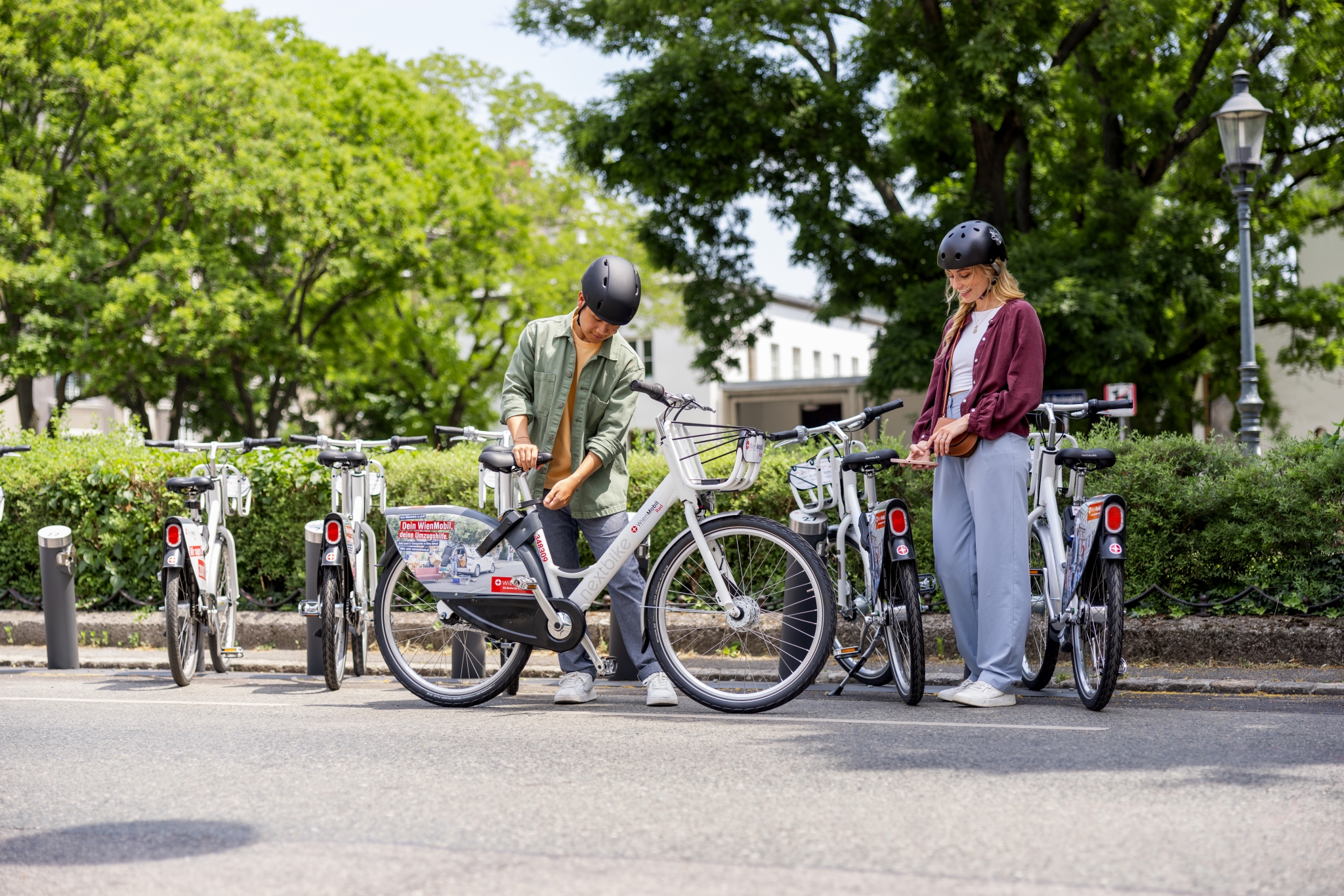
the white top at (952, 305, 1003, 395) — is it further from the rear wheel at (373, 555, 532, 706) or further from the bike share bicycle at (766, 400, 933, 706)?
the rear wheel at (373, 555, 532, 706)

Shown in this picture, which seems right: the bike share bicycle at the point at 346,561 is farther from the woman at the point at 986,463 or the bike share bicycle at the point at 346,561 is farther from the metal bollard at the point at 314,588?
the woman at the point at 986,463

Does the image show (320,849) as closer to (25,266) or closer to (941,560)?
(941,560)

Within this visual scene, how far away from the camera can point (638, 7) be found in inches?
819

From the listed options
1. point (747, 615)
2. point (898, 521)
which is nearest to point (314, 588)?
point (747, 615)

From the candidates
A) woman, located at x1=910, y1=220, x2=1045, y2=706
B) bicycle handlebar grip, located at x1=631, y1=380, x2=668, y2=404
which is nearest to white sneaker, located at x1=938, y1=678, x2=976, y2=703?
woman, located at x1=910, y1=220, x2=1045, y2=706

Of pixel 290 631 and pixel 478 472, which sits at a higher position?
pixel 478 472

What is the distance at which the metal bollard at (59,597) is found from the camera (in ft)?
→ 27.5

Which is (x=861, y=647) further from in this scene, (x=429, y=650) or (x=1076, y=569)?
(x=429, y=650)

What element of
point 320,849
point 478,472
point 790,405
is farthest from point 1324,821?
point 790,405

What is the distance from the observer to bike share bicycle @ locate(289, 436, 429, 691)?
6.76m

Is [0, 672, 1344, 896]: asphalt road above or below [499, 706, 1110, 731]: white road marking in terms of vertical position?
above

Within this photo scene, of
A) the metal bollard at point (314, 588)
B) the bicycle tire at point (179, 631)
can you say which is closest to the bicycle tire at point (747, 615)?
the metal bollard at point (314, 588)

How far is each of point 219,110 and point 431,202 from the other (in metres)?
5.74

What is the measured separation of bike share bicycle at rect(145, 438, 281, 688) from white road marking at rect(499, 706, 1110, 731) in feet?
7.71
